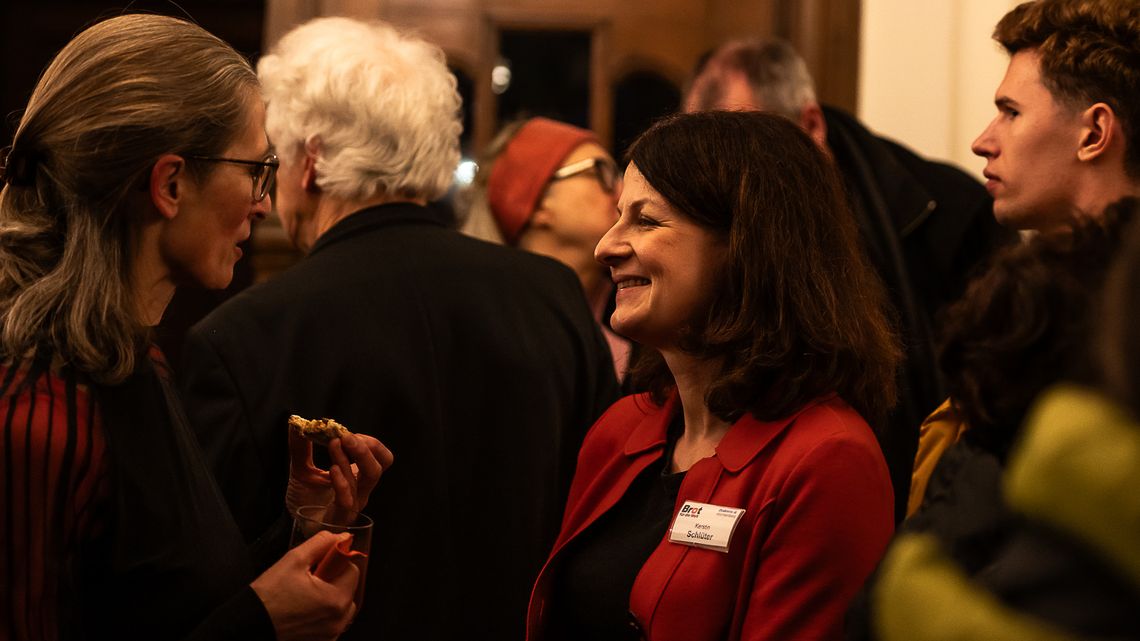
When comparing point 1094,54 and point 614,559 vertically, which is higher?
point 1094,54

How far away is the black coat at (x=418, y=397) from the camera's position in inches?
87.0

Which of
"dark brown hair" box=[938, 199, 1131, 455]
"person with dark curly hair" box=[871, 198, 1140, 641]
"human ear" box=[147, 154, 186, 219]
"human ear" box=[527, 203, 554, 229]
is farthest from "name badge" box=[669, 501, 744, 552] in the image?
"human ear" box=[527, 203, 554, 229]

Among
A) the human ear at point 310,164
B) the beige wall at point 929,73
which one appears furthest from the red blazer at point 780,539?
the beige wall at point 929,73

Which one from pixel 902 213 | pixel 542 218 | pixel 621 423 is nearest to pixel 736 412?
pixel 621 423

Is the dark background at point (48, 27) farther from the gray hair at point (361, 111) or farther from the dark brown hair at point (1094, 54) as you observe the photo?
the dark brown hair at point (1094, 54)

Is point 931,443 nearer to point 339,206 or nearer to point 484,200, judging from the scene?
point 339,206

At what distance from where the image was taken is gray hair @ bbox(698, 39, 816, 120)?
3393 millimetres

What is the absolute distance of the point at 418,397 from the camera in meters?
2.31

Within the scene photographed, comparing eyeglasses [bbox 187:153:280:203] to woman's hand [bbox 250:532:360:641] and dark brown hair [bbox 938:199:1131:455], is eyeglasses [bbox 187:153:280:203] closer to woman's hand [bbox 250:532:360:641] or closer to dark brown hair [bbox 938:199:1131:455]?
woman's hand [bbox 250:532:360:641]

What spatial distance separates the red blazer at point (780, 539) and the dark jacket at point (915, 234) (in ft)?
3.45

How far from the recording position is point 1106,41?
7.00 ft

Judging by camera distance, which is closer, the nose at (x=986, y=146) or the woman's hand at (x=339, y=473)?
the woman's hand at (x=339, y=473)

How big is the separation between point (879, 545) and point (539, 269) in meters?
1.04

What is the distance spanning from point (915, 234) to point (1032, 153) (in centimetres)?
95
